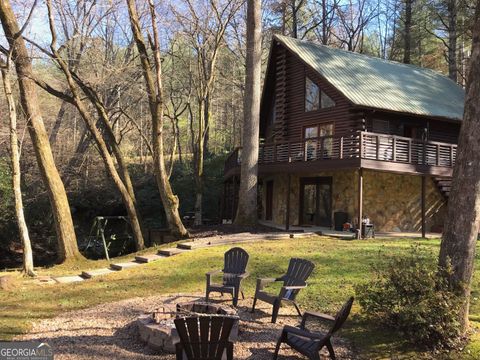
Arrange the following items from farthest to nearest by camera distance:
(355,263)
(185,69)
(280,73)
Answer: (185,69) < (280,73) < (355,263)

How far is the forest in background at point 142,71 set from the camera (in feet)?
64.0

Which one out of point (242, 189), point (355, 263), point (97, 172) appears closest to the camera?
point (355, 263)

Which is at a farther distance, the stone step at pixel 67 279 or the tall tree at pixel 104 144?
the tall tree at pixel 104 144

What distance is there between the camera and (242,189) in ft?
56.5

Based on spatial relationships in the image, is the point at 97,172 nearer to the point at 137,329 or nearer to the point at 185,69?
the point at 185,69

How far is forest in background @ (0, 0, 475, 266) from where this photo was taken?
19500mm

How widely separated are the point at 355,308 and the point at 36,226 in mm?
19102

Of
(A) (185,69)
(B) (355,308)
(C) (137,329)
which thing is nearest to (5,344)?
(C) (137,329)

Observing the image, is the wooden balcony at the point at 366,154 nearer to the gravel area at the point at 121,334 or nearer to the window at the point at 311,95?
the window at the point at 311,95

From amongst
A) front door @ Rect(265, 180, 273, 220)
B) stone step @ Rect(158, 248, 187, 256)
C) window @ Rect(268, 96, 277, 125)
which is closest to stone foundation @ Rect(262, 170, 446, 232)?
front door @ Rect(265, 180, 273, 220)

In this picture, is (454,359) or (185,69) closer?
(454,359)

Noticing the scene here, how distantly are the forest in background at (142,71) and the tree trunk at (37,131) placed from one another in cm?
53

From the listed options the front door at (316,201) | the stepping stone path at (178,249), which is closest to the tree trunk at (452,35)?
the front door at (316,201)

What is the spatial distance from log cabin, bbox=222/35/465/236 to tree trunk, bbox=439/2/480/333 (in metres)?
9.36
